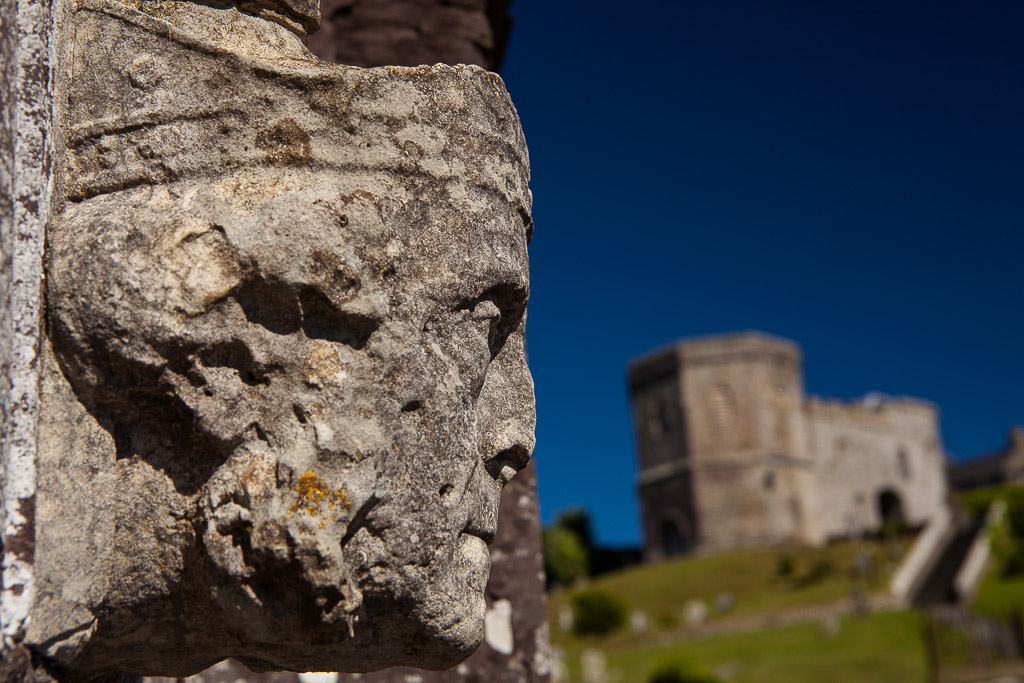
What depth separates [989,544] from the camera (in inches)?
1032

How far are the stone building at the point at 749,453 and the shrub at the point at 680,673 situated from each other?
24.5m

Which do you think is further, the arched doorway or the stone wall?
the arched doorway

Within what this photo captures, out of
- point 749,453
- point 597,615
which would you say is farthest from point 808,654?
point 749,453

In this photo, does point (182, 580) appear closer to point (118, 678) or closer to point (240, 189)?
point (118, 678)

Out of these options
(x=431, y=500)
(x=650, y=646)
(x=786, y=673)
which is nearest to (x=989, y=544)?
(x=650, y=646)

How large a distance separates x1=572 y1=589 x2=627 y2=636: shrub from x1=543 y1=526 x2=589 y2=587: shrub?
1311 cm

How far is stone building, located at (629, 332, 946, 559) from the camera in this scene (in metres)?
39.6

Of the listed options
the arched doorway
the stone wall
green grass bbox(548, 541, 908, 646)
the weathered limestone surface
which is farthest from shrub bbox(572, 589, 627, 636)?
the arched doorway

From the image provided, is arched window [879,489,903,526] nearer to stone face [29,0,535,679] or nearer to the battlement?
the battlement

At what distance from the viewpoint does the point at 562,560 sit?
127 feet

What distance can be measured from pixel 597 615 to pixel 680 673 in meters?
10.1

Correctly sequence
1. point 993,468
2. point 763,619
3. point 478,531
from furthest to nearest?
Result: point 993,468, point 763,619, point 478,531

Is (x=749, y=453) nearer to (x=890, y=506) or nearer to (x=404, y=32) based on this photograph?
(x=890, y=506)

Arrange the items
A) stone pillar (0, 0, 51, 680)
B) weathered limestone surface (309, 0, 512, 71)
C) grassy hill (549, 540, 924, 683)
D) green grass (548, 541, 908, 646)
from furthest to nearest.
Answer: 1. green grass (548, 541, 908, 646)
2. grassy hill (549, 540, 924, 683)
3. weathered limestone surface (309, 0, 512, 71)
4. stone pillar (0, 0, 51, 680)
